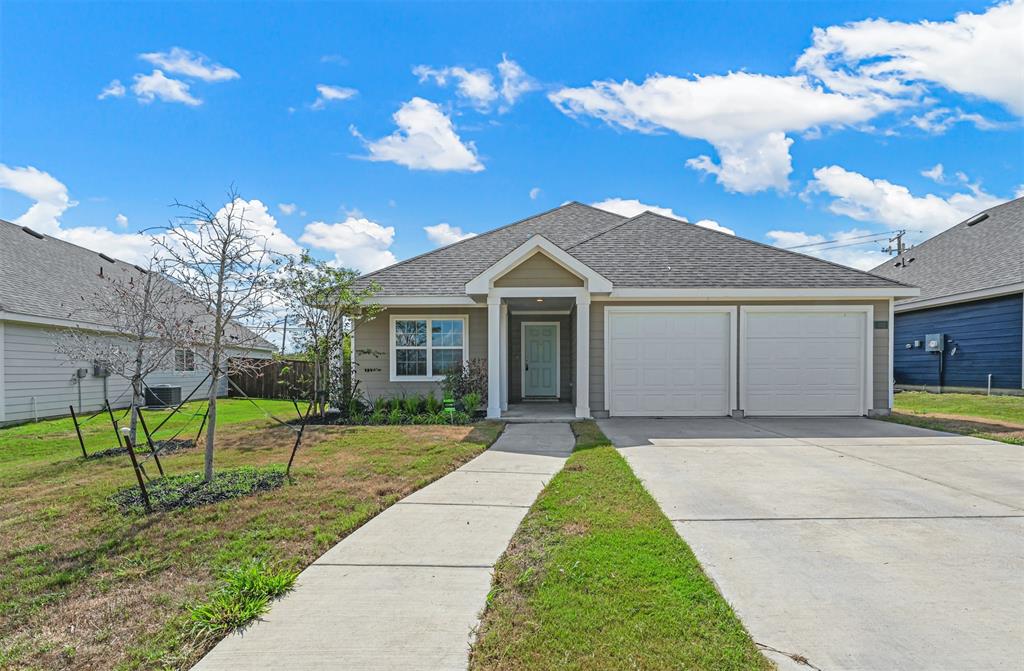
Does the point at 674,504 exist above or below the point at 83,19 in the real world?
below

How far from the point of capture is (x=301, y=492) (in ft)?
17.1

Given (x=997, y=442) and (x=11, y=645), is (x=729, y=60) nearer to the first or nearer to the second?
(x=997, y=442)

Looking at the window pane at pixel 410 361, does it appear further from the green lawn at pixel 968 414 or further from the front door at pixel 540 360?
the green lawn at pixel 968 414

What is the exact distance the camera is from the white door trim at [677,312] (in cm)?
1121

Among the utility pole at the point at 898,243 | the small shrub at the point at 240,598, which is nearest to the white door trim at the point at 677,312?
the small shrub at the point at 240,598

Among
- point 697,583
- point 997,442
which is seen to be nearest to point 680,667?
point 697,583

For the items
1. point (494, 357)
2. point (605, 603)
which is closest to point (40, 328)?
point (494, 357)

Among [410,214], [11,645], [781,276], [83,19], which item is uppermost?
[83,19]

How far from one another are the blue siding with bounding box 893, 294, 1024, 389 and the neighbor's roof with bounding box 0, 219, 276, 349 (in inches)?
782

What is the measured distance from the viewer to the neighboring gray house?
39.1ft

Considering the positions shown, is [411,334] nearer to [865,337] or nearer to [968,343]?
[865,337]

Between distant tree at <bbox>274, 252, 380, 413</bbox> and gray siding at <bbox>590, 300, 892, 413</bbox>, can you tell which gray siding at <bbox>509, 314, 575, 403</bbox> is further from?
distant tree at <bbox>274, 252, 380, 413</bbox>

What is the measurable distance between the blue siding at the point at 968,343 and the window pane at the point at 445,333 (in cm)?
1550

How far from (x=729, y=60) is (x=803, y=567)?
33.9ft
